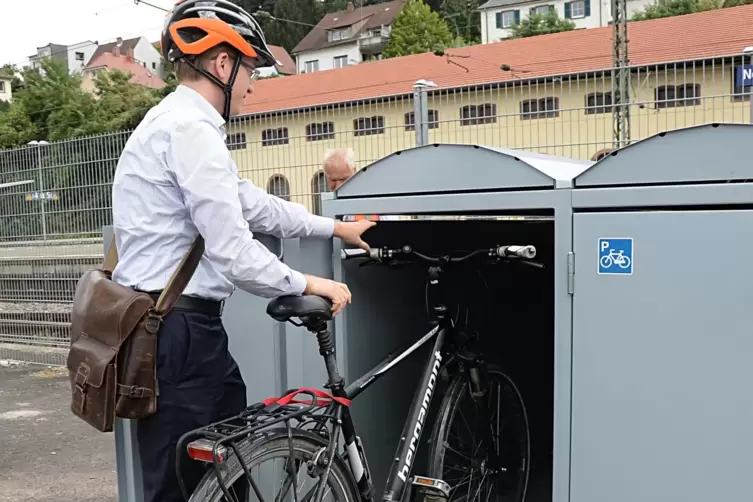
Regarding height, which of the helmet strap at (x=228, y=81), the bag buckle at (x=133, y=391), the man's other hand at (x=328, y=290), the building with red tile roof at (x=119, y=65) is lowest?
the bag buckle at (x=133, y=391)

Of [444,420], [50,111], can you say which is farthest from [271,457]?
[50,111]

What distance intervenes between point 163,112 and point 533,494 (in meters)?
2.63

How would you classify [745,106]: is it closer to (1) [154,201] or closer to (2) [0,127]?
(1) [154,201]

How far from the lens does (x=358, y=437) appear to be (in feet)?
8.39

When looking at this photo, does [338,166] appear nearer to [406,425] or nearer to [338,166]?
[338,166]

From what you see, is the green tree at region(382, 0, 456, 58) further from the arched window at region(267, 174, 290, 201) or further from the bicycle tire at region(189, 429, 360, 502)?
the bicycle tire at region(189, 429, 360, 502)

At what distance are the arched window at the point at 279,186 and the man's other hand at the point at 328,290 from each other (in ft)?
14.2

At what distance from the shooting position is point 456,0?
6544 cm

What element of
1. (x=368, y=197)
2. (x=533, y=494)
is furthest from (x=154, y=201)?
(x=533, y=494)

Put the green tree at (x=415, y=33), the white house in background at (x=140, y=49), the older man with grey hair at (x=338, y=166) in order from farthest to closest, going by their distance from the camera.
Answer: the white house in background at (x=140, y=49) → the green tree at (x=415, y=33) → the older man with grey hair at (x=338, y=166)

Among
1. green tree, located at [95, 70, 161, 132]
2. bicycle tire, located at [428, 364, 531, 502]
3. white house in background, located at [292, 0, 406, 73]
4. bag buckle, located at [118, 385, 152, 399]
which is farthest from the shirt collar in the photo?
white house in background, located at [292, 0, 406, 73]

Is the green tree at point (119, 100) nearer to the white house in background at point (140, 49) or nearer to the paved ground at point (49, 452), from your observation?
the paved ground at point (49, 452)

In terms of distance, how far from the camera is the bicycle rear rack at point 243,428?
6.27 ft

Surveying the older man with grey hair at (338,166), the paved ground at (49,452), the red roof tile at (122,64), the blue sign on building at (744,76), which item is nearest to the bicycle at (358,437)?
the older man with grey hair at (338,166)
